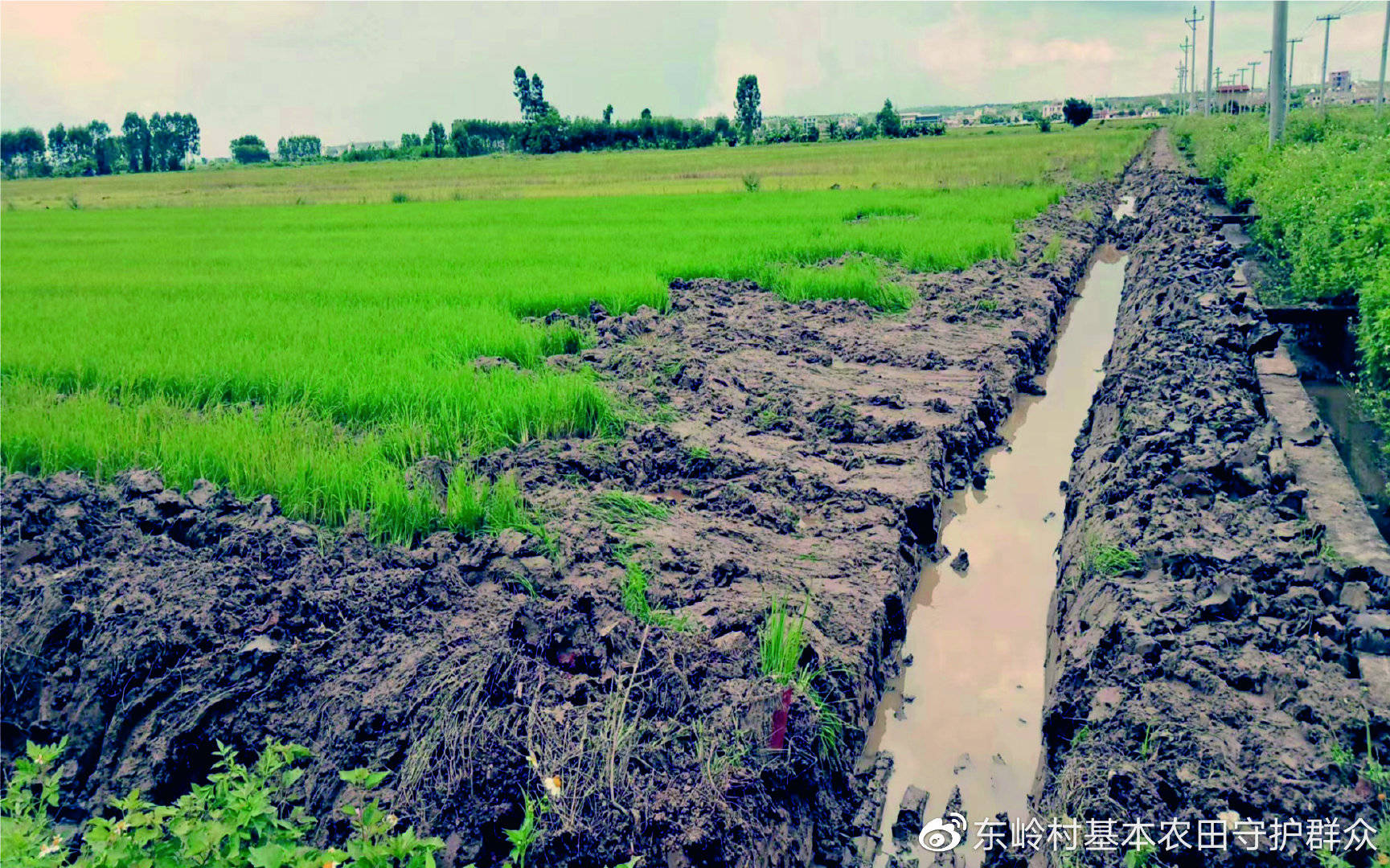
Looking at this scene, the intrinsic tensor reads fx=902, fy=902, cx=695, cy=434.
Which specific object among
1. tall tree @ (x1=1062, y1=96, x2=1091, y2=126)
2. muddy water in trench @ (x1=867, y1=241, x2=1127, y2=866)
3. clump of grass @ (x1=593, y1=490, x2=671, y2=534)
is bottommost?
muddy water in trench @ (x1=867, y1=241, x2=1127, y2=866)

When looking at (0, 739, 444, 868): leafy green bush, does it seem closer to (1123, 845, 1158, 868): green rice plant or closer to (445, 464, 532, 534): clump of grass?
(1123, 845, 1158, 868): green rice plant

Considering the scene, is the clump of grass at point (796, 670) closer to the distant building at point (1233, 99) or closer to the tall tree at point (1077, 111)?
the distant building at point (1233, 99)

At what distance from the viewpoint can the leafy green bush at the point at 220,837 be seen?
188 cm

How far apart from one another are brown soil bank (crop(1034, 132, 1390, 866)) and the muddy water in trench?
14 cm

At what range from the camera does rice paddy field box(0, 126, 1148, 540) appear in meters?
4.53

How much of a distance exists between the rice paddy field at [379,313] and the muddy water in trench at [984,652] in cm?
177

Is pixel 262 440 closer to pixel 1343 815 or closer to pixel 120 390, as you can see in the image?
pixel 120 390

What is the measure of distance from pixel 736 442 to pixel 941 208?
1041 cm

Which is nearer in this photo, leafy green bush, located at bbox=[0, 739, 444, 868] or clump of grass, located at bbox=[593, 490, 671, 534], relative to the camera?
leafy green bush, located at bbox=[0, 739, 444, 868]

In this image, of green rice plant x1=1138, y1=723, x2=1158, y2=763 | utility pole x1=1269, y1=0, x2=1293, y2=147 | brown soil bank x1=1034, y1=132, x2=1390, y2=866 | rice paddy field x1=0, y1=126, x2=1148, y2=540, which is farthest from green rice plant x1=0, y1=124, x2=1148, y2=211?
green rice plant x1=1138, y1=723, x2=1158, y2=763

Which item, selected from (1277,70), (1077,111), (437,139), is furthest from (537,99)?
(1277,70)

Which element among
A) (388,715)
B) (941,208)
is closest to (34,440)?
(388,715)

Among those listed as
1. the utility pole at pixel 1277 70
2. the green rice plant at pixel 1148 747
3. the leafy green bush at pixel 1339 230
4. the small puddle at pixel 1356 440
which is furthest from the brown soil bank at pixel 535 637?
the utility pole at pixel 1277 70

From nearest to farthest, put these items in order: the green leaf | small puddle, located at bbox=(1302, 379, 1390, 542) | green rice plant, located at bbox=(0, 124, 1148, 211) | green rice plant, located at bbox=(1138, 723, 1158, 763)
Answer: the green leaf → green rice plant, located at bbox=(1138, 723, 1158, 763) → small puddle, located at bbox=(1302, 379, 1390, 542) → green rice plant, located at bbox=(0, 124, 1148, 211)
